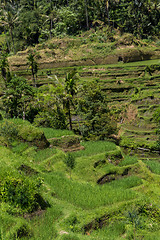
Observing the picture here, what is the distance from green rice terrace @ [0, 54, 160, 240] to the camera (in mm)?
7398

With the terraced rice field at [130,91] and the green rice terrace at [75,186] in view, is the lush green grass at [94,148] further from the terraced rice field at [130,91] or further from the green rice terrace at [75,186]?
the terraced rice field at [130,91]

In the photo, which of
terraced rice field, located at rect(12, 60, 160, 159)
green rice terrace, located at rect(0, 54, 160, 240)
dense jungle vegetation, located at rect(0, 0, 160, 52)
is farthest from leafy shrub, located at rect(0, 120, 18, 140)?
dense jungle vegetation, located at rect(0, 0, 160, 52)

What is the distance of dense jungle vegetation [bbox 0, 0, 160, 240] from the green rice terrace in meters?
0.04

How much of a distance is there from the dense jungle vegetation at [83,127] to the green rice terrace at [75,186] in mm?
38

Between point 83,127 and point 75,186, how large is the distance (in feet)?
36.9

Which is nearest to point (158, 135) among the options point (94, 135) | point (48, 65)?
point (94, 135)

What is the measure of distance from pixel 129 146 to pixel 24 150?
11.7 meters

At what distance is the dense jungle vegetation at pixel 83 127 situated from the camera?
26.2 ft

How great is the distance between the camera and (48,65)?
136 ft

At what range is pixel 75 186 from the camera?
1027 cm

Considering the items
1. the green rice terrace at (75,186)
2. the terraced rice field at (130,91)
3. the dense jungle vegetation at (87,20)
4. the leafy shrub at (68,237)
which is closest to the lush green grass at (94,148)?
the green rice terrace at (75,186)

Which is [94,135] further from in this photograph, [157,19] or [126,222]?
[157,19]

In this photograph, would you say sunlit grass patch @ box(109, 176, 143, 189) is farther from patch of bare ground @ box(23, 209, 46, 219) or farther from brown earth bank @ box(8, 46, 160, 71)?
brown earth bank @ box(8, 46, 160, 71)

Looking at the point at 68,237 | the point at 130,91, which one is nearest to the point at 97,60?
the point at 130,91
